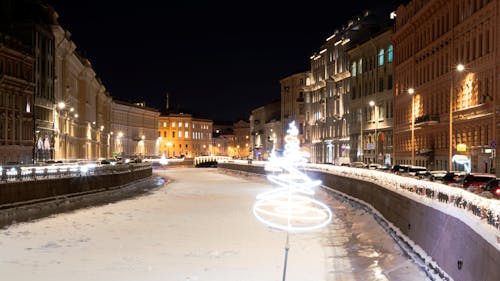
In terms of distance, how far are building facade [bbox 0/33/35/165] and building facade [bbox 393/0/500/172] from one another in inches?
1550

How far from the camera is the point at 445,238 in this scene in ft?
58.7

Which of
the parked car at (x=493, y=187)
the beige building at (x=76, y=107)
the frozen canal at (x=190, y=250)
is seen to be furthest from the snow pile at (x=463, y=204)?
the beige building at (x=76, y=107)

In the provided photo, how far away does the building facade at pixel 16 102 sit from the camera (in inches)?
2832

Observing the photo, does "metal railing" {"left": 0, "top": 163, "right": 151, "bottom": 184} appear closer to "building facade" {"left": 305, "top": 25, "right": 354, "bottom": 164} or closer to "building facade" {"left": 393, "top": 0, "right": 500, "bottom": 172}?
"building facade" {"left": 393, "top": 0, "right": 500, "bottom": 172}

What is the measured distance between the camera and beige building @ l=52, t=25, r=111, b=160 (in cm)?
9806

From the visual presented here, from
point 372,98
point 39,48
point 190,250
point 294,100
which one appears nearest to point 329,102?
point 372,98

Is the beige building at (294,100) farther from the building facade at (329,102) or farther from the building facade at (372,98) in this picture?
the building facade at (372,98)

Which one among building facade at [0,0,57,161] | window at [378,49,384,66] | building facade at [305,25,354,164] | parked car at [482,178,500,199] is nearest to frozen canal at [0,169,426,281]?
parked car at [482,178,500,199]

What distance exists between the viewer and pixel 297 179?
77.0 meters

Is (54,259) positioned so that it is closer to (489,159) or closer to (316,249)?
(316,249)

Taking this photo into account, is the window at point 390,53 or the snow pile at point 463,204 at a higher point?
the window at point 390,53

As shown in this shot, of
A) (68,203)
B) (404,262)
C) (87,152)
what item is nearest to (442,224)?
(404,262)

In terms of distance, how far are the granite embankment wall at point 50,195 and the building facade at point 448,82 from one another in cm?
2545

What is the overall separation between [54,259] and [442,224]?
11648 millimetres
